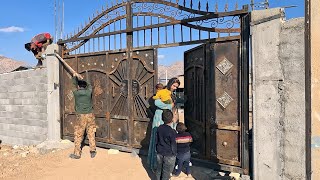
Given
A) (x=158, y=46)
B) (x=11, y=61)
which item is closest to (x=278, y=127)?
(x=158, y=46)

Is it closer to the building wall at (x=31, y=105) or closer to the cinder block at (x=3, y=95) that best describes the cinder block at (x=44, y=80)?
the building wall at (x=31, y=105)

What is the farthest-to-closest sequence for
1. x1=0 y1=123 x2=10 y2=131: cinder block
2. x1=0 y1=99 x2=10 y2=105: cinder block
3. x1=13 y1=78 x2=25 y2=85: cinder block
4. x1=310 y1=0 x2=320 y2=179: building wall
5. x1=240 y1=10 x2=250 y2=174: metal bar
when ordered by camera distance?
x1=0 y1=123 x2=10 y2=131: cinder block
x1=0 y1=99 x2=10 y2=105: cinder block
x1=13 y1=78 x2=25 y2=85: cinder block
x1=240 y1=10 x2=250 y2=174: metal bar
x1=310 y1=0 x2=320 y2=179: building wall

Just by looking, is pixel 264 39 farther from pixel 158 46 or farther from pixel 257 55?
pixel 158 46

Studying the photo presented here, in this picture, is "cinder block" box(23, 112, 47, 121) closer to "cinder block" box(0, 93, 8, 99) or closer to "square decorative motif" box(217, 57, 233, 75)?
"cinder block" box(0, 93, 8, 99)

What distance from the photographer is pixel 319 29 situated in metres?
2.31

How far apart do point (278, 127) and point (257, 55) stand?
103 centimetres

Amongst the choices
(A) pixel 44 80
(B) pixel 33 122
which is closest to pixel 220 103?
(A) pixel 44 80

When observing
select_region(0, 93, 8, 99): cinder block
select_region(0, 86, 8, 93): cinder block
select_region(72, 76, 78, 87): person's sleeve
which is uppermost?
select_region(72, 76, 78, 87): person's sleeve

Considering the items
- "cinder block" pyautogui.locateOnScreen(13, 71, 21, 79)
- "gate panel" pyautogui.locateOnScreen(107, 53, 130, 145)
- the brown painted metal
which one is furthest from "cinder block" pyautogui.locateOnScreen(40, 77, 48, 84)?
the brown painted metal

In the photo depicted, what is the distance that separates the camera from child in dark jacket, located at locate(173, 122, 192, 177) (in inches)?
181

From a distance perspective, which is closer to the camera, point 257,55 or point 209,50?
point 257,55

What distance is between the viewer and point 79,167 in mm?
5547

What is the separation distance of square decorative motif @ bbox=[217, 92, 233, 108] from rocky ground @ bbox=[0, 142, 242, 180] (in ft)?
3.67

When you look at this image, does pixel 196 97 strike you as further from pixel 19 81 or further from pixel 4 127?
pixel 4 127
